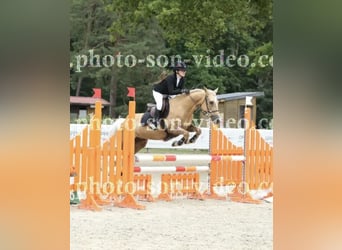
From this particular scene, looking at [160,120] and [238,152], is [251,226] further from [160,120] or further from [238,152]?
[160,120]

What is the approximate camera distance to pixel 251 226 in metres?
3.39

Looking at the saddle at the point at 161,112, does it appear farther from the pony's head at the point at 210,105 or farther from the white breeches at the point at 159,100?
the pony's head at the point at 210,105

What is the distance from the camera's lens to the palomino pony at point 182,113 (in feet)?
16.6

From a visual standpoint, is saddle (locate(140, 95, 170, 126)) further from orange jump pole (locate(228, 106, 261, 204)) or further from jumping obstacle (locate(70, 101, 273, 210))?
orange jump pole (locate(228, 106, 261, 204))

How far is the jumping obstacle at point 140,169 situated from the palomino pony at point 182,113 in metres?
0.37

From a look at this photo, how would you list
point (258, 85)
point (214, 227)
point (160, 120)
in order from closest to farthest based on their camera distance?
point (214, 227) → point (160, 120) → point (258, 85)

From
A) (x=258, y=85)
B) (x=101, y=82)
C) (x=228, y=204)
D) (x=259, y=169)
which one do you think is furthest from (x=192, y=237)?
(x=101, y=82)

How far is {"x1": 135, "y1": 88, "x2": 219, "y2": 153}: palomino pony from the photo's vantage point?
507 cm

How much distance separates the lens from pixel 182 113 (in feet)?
16.7

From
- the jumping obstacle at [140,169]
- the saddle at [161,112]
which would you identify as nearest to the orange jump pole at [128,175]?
the jumping obstacle at [140,169]

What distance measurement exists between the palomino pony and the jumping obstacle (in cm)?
37

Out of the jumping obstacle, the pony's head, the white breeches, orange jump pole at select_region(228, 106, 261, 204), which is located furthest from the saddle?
orange jump pole at select_region(228, 106, 261, 204)
